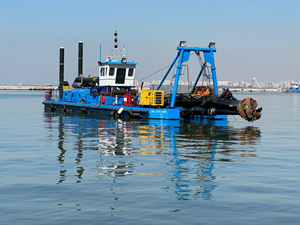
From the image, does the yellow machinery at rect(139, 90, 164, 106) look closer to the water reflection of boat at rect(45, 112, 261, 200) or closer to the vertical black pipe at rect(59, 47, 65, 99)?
the water reflection of boat at rect(45, 112, 261, 200)

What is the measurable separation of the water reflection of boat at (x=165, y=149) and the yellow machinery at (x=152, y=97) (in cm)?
301

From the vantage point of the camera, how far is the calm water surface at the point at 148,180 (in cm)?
1070

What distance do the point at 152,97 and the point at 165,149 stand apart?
710 inches

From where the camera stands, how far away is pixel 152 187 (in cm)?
1342

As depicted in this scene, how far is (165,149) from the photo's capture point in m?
22.0

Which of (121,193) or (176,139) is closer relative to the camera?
(121,193)

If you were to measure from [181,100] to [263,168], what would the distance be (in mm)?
23200

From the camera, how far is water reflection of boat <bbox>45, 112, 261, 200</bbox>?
14.9 meters

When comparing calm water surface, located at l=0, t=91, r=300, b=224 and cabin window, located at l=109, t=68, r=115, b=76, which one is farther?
cabin window, located at l=109, t=68, r=115, b=76

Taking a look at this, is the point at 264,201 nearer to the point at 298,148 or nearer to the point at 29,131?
the point at 298,148

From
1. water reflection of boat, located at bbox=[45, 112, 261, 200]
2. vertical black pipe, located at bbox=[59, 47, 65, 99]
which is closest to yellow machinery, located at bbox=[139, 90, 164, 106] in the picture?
water reflection of boat, located at bbox=[45, 112, 261, 200]

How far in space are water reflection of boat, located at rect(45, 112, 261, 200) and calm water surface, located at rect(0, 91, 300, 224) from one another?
0.04 metres

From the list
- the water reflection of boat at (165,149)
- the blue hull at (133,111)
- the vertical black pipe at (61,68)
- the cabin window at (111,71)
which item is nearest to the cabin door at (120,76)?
the cabin window at (111,71)

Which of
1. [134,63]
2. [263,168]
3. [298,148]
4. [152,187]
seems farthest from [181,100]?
[152,187]
